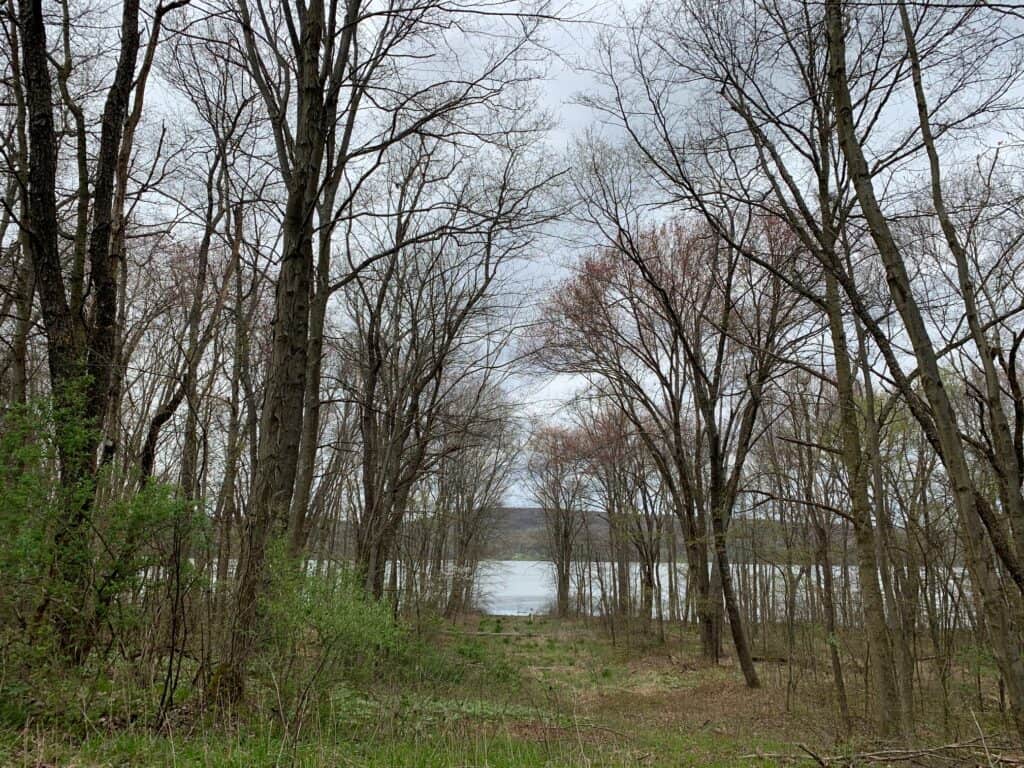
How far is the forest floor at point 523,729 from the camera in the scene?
3723 millimetres

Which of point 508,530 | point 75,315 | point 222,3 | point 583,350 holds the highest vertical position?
point 222,3

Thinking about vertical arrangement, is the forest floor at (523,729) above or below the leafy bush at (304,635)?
below

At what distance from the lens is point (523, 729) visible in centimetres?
670

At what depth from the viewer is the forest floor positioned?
3.72 m

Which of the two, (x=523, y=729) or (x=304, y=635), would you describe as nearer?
(x=304, y=635)

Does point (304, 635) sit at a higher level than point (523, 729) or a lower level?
higher

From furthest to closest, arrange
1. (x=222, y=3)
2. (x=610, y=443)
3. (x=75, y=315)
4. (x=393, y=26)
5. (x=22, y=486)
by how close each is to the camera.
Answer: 1. (x=610, y=443)
2. (x=393, y=26)
3. (x=222, y=3)
4. (x=75, y=315)
5. (x=22, y=486)

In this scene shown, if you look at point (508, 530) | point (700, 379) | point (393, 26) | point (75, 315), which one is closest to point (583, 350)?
point (700, 379)

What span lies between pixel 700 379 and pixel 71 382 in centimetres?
1138

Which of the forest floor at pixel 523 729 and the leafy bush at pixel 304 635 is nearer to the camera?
the forest floor at pixel 523 729

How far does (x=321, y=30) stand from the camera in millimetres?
6254

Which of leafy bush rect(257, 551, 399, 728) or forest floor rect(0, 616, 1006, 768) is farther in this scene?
leafy bush rect(257, 551, 399, 728)

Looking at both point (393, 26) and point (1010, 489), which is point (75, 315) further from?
point (1010, 489)

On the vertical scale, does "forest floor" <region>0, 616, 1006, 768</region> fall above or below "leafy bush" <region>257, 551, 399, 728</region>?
below
